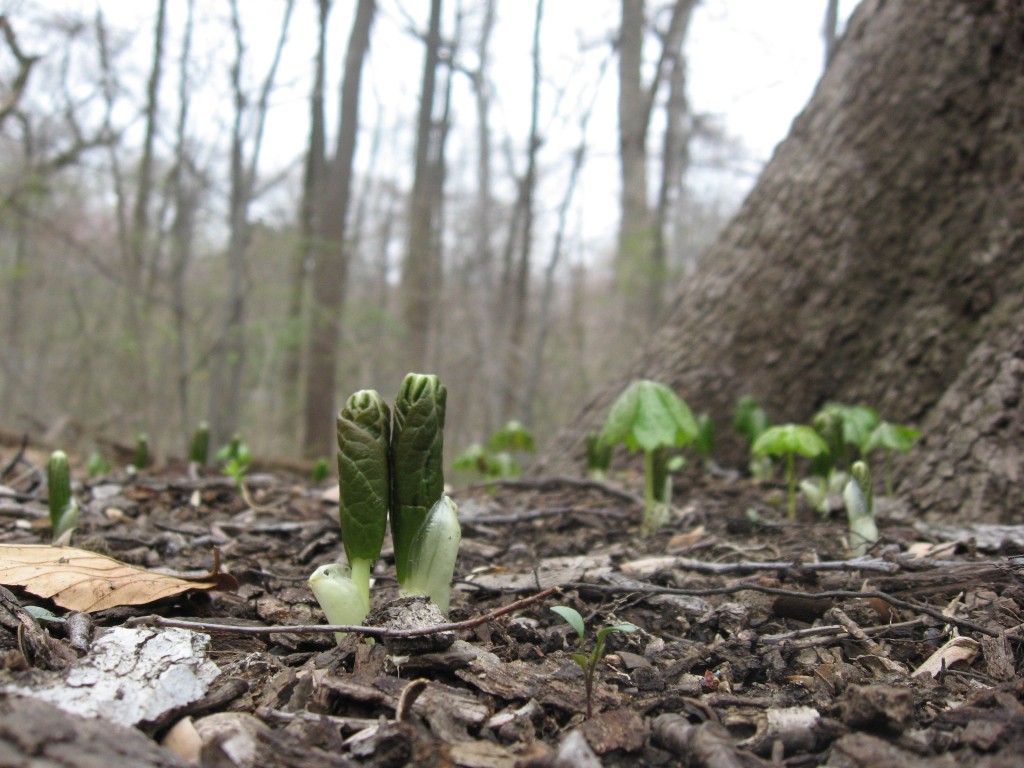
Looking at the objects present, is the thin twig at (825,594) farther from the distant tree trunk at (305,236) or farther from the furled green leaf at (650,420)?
the distant tree trunk at (305,236)

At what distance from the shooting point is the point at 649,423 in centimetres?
251

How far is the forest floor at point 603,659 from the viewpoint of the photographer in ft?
3.72

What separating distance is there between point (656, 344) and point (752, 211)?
3.13 ft

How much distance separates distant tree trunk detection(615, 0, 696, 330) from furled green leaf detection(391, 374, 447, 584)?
889 cm

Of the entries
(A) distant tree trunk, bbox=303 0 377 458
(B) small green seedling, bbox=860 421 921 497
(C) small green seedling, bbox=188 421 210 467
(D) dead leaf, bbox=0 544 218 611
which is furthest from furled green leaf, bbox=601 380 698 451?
(A) distant tree trunk, bbox=303 0 377 458

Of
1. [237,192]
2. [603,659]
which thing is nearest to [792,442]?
[603,659]

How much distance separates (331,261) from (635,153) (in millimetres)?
4825

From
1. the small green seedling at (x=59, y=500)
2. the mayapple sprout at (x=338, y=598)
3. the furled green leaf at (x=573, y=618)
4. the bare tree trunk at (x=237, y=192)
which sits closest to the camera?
the furled green leaf at (x=573, y=618)

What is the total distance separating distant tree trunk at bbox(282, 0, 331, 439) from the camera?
990cm

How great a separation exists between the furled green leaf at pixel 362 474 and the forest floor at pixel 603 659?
182 mm

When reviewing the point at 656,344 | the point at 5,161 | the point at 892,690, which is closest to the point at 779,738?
the point at 892,690

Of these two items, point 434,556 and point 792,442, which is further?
point 792,442

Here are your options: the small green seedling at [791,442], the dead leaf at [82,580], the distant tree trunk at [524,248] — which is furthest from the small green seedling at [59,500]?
the distant tree trunk at [524,248]

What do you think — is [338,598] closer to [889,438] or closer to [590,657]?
[590,657]
